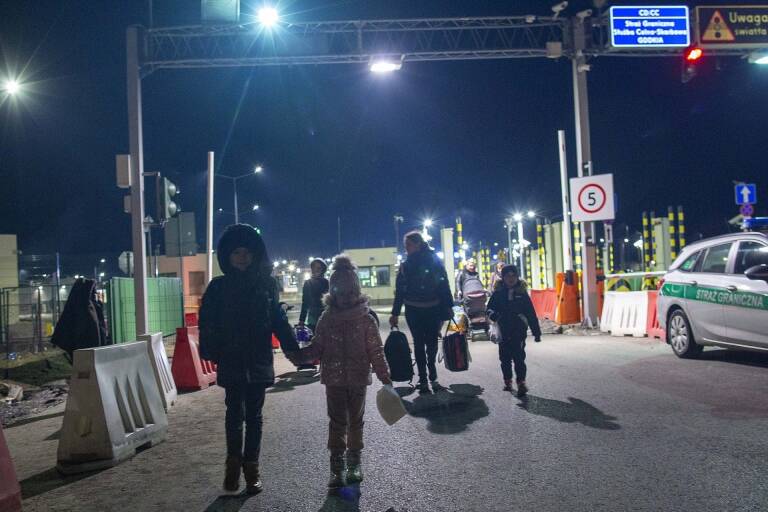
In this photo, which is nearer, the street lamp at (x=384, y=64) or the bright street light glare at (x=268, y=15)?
the bright street light glare at (x=268, y=15)

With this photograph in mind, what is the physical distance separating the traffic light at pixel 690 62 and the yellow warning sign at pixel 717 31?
568 mm

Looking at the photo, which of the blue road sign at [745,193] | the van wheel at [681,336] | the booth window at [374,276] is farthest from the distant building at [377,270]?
the van wheel at [681,336]

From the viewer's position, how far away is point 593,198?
642 inches

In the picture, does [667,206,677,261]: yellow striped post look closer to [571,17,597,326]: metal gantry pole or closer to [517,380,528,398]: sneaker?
[571,17,597,326]: metal gantry pole

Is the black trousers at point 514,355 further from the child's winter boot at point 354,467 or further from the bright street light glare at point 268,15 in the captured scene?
the bright street light glare at point 268,15

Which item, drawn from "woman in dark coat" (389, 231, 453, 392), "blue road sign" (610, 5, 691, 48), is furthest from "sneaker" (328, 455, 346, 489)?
"blue road sign" (610, 5, 691, 48)

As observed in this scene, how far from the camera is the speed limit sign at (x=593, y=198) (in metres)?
16.1

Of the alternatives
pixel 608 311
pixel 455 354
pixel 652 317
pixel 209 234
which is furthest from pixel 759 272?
pixel 209 234

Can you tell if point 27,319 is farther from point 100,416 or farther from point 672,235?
point 672,235

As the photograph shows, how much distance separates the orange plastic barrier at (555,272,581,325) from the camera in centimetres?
1836

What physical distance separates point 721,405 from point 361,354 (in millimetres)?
4214

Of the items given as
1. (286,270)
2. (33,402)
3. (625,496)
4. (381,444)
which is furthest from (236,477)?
(286,270)

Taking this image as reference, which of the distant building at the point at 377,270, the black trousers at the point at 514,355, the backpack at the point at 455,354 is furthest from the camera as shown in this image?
the distant building at the point at 377,270

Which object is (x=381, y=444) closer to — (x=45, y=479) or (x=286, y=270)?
(x=45, y=479)
